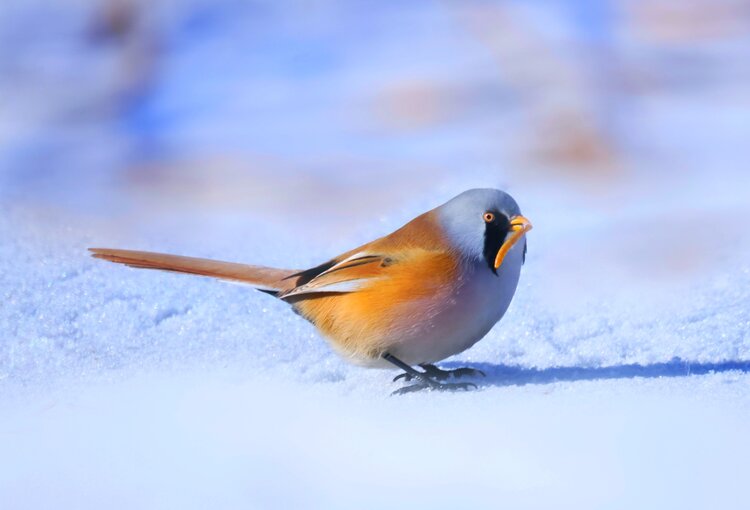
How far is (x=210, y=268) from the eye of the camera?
63.2 inches

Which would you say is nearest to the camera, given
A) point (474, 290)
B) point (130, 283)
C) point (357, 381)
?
point (474, 290)

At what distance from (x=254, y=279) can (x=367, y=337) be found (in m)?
0.21

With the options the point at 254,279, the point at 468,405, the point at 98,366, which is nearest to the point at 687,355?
the point at 468,405

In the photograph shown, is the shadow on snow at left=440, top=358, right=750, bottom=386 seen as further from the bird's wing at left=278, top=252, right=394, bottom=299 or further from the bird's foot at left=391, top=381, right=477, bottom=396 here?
the bird's wing at left=278, top=252, right=394, bottom=299

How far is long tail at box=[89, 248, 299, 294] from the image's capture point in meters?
1.58

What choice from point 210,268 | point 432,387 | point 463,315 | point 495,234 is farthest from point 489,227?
point 210,268

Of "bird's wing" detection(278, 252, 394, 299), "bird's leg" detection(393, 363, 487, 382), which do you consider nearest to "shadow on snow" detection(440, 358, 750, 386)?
"bird's leg" detection(393, 363, 487, 382)

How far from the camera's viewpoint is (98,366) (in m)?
1.64

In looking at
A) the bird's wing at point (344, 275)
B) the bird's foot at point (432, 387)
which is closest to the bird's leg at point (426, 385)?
the bird's foot at point (432, 387)

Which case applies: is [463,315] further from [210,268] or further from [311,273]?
[210,268]

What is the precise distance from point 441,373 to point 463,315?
0.52 ft

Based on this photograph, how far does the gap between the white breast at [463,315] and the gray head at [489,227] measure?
0.05 feet

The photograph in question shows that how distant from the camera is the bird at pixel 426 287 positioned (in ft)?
4.69

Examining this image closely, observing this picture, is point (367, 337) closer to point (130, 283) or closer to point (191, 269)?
point (191, 269)
